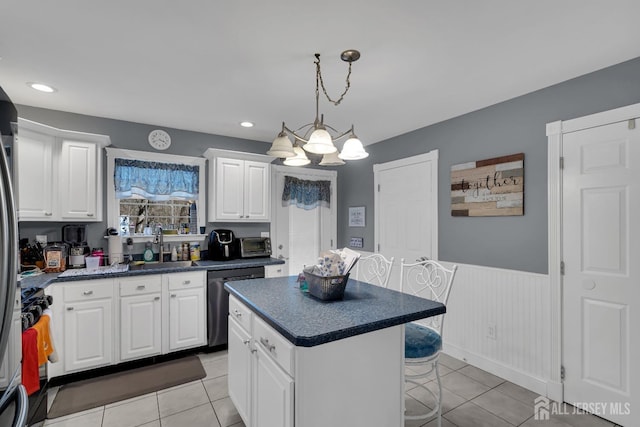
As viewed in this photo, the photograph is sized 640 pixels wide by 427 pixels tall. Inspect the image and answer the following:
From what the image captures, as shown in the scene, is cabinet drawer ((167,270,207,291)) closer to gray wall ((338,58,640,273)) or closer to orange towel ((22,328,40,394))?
orange towel ((22,328,40,394))

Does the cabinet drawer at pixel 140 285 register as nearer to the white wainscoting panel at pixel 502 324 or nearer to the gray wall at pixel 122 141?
the gray wall at pixel 122 141

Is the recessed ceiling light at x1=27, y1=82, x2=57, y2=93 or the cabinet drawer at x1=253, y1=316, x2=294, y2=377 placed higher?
the recessed ceiling light at x1=27, y1=82, x2=57, y2=93

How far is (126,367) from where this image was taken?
9.54 feet

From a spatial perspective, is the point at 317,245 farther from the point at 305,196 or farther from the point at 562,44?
the point at 562,44

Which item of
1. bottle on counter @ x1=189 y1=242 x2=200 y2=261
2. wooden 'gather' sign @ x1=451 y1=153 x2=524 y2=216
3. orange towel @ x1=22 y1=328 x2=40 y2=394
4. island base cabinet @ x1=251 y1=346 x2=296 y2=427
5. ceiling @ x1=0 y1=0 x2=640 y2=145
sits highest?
ceiling @ x1=0 y1=0 x2=640 y2=145

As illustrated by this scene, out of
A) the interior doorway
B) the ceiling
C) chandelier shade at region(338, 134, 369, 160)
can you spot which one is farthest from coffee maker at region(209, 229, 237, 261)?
the interior doorway

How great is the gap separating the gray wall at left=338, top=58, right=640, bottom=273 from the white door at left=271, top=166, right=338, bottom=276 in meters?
1.57

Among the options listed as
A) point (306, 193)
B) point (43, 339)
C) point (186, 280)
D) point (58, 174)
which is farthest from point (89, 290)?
point (306, 193)

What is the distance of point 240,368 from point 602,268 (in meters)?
2.61

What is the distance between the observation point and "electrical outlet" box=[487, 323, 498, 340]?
9.27 feet

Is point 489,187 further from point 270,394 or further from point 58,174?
point 58,174

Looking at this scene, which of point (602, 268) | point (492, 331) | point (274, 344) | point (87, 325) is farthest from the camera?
point (492, 331)

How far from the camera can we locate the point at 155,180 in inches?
138

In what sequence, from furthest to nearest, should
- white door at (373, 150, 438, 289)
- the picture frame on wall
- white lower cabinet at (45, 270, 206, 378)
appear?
the picture frame on wall
white door at (373, 150, 438, 289)
white lower cabinet at (45, 270, 206, 378)
